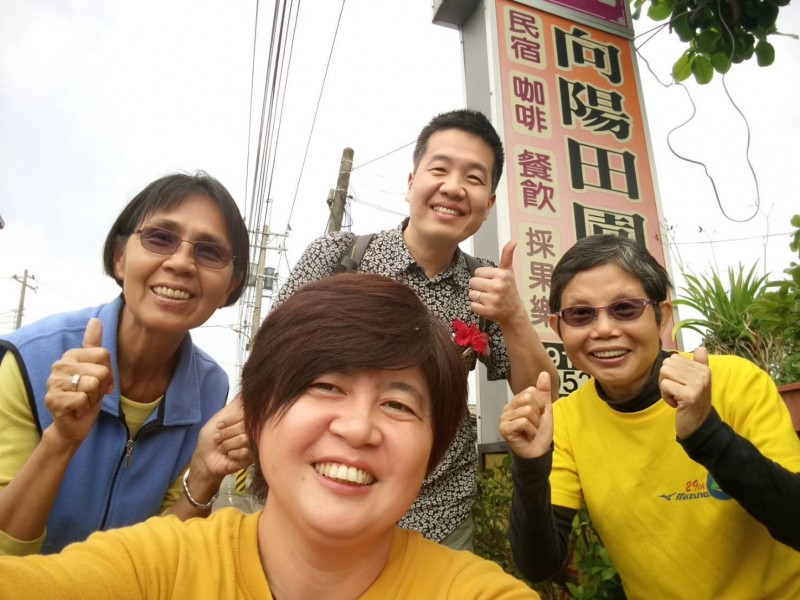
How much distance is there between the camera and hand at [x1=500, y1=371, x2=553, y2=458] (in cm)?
165

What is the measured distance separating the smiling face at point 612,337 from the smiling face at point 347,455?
0.96 metres

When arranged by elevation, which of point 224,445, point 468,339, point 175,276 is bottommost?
point 224,445

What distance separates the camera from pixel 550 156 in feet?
13.4

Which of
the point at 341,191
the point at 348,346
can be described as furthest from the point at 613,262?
the point at 341,191

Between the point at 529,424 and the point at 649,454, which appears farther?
the point at 649,454

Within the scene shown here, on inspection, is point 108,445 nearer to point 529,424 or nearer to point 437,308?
point 437,308

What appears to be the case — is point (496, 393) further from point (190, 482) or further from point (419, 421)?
point (419, 421)

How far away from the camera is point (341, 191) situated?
991 cm

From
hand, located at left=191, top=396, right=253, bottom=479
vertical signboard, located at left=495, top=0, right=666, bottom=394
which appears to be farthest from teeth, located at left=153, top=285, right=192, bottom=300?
vertical signboard, located at left=495, top=0, right=666, bottom=394

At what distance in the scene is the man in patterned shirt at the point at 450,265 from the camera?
2.06 m

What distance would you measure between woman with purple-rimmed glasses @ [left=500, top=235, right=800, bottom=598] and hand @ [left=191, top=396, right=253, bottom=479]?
0.83 meters

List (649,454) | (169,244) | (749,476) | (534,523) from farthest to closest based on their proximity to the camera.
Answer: (169,244), (649,454), (534,523), (749,476)

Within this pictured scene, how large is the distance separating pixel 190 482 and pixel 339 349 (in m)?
1.07

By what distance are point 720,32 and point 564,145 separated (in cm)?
117
